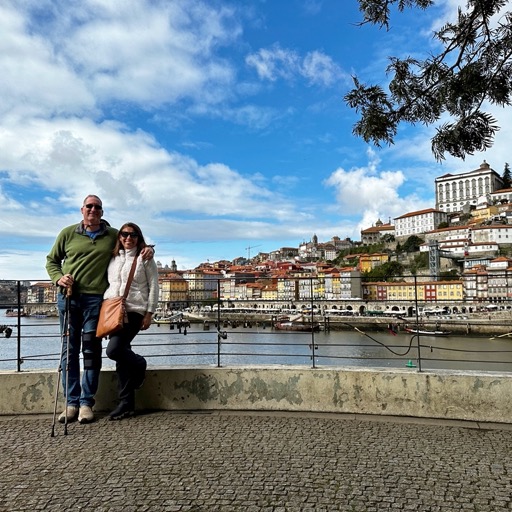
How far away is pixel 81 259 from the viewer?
414 centimetres

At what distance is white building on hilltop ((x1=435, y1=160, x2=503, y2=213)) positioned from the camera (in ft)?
408

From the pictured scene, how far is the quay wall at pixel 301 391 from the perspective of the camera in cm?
415

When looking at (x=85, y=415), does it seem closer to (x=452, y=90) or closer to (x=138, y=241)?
(x=138, y=241)

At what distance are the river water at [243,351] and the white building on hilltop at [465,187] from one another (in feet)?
312

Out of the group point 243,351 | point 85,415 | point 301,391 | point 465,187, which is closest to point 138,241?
point 85,415

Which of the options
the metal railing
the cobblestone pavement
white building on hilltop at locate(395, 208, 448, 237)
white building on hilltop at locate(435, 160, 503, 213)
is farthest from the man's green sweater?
white building on hilltop at locate(435, 160, 503, 213)

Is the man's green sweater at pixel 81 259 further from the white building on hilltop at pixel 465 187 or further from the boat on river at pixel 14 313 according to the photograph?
the white building on hilltop at pixel 465 187

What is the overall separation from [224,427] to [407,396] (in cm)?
172

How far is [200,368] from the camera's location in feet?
14.9

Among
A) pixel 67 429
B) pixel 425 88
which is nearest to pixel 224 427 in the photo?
pixel 67 429

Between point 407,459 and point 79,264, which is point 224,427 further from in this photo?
point 79,264

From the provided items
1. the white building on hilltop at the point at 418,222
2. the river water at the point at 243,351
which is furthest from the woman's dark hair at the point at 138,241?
the white building on hilltop at the point at 418,222

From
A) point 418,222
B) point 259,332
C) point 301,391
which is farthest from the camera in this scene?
point 418,222

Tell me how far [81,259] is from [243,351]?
22.0 meters
